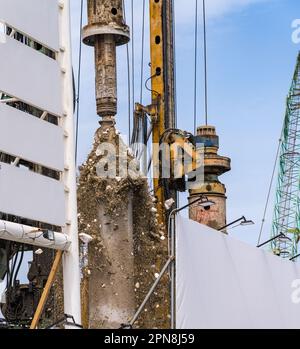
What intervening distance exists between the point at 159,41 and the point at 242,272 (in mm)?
18387

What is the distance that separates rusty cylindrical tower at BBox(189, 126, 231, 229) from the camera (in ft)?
144

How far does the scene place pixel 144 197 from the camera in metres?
33.0

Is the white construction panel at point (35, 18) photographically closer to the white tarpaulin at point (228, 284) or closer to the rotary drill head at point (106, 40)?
the white tarpaulin at point (228, 284)

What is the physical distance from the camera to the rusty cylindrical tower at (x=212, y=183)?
43969 millimetres

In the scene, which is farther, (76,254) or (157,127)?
(157,127)

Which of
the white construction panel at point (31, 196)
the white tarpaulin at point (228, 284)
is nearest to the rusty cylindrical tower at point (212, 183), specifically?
the white tarpaulin at point (228, 284)

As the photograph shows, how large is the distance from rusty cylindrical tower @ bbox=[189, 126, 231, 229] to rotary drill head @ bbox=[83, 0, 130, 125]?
10.8m

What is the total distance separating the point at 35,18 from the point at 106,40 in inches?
619

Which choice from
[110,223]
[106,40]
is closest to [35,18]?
[110,223]

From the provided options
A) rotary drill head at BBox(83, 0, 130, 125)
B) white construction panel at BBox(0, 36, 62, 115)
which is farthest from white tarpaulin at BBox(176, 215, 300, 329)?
rotary drill head at BBox(83, 0, 130, 125)

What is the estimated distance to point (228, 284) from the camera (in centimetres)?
2128

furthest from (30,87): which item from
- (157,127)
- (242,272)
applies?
(157,127)

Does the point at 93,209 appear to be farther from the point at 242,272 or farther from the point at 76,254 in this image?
the point at 76,254

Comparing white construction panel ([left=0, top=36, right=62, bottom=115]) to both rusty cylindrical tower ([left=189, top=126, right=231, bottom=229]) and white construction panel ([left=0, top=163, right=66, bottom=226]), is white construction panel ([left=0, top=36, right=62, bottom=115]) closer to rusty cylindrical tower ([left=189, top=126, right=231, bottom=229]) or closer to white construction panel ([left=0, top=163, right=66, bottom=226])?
white construction panel ([left=0, top=163, right=66, bottom=226])
